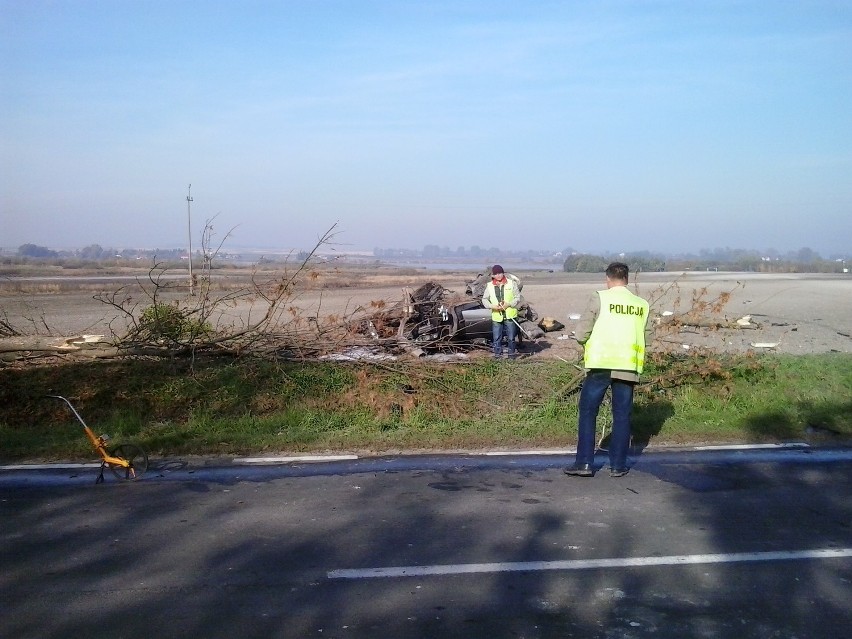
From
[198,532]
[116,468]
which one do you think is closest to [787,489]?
[198,532]

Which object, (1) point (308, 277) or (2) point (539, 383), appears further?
(1) point (308, 277)

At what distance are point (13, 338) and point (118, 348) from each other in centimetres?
150

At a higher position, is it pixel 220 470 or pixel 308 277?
pixel 308 277

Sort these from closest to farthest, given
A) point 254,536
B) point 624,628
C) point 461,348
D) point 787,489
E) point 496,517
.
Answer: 1. point 624,628
2. point 254,536
3. point 496,517
4. point 787,489
5. point 461,348

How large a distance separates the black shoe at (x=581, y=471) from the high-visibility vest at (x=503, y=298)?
7334 millimetres

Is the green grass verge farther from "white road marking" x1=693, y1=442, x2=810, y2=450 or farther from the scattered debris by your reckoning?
the scattered debris

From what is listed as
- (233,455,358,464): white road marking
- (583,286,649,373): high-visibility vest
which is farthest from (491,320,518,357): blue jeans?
(583,286,649,373): high-visibility vest

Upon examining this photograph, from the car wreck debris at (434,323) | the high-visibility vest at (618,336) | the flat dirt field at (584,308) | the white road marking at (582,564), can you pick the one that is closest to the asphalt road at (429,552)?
the white road marking at (582,564)

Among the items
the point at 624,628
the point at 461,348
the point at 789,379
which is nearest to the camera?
the point at 624,628

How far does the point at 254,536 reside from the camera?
5812mm

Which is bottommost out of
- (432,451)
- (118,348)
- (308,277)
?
(432,451)

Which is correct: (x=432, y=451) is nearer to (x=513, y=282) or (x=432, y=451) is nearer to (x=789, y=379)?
(x=789, y=379)

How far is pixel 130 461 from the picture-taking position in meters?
7.44

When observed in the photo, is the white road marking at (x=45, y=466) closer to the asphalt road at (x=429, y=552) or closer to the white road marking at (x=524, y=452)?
the asphalt road at (x=429, y=552)
